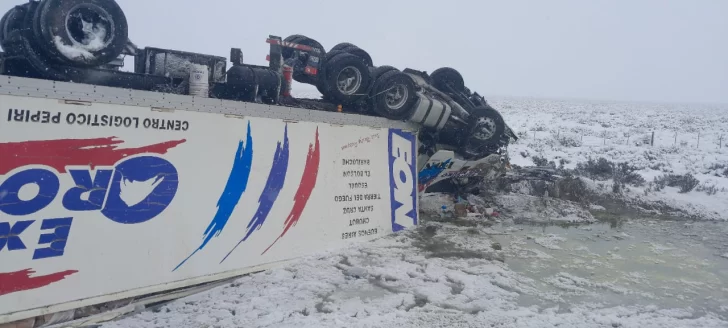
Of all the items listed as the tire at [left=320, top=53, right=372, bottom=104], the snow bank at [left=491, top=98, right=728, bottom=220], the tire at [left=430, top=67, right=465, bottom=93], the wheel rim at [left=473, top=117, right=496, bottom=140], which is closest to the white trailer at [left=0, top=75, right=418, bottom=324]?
the tire at [left=320, top=53, right=372, bottom=104]

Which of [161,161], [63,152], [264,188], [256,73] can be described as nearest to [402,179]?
[264,188]

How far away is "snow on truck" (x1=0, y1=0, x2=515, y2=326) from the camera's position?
4.15 metres

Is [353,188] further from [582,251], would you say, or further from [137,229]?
[582,251]

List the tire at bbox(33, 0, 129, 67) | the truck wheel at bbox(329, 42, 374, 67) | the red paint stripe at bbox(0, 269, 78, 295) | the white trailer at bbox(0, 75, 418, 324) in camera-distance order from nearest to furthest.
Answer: the red paint stripe at bbox(0, 269, 78, 295) < the white trailer at bbox(0, 75, 418, 324) < the tire at bbox(33, 0, 129, 67) < the truck wheel at bbox(329, 42, 374, 67)

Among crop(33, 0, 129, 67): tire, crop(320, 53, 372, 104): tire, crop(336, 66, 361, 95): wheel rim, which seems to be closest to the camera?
crop(33, 0, 129, 67): tire

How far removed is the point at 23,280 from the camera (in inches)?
160

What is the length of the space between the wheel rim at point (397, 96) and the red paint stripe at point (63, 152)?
4.51m

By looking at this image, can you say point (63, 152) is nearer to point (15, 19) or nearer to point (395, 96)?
point (15, 19)

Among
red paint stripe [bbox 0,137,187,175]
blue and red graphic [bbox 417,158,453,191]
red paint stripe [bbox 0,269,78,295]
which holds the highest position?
red paint stripe [bbox 0,137,187,175]

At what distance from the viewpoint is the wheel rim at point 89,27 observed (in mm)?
4902

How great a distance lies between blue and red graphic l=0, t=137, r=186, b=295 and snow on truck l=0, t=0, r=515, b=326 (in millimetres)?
11

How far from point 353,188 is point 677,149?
21.6 meters

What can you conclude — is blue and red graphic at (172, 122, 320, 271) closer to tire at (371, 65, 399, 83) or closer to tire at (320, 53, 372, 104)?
tire at (320, 53, 372, 104)

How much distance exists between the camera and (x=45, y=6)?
4.66 metres
